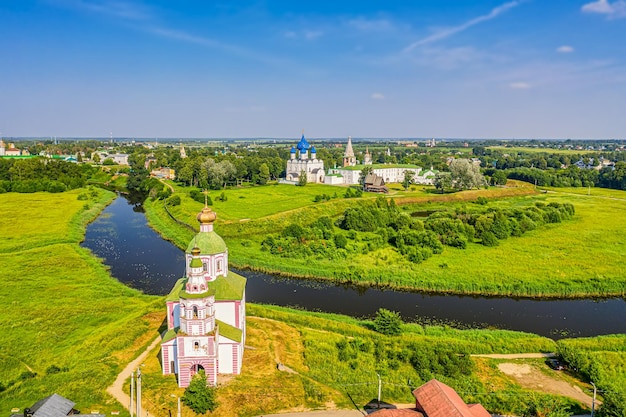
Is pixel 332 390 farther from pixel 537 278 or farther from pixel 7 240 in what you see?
pixel 7 240

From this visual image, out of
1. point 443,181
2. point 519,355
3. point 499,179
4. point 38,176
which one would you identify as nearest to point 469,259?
point 519,355

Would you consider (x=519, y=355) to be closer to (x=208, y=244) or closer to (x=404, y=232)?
(x=208, y=244)

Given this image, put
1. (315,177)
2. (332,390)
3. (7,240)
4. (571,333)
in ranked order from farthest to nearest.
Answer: (315,177) < (7,240) < (571,333) < (332,390)

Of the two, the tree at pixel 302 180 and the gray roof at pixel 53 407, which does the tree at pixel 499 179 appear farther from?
the gray roof at pixel 53 407

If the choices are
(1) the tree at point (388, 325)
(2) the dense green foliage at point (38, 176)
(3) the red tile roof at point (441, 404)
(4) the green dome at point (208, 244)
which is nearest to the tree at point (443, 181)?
(1) the tree at point (388, 325)

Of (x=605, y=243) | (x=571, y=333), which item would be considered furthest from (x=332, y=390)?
(x=605, y=243)

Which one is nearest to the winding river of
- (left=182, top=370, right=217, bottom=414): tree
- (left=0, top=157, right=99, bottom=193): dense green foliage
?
(left=182, top=370, right=217, bottom=414): tree
